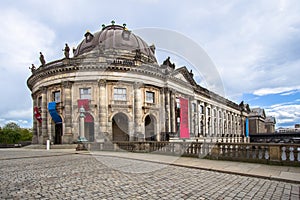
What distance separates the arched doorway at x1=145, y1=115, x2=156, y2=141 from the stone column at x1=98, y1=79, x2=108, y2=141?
24.8 feet

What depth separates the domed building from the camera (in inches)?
1168

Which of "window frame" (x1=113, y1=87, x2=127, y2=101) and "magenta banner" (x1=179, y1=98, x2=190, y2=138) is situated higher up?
"window frame" (x1=113, y1=87, x2=127, y2=101)

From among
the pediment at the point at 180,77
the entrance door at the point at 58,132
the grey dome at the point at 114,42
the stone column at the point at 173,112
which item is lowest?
the entrance door at the point at 58,132

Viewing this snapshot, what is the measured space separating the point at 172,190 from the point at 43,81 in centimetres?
3199

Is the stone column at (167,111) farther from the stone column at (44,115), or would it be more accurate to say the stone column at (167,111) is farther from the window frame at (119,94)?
the stone column at (44,115)

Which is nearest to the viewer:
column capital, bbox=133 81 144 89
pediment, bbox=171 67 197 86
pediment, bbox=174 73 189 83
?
column capital, bbox=133 81 144 89

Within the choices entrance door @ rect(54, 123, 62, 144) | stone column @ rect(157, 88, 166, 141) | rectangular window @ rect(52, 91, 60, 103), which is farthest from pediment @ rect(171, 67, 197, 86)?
entrance door @ rect(54, 123, 62, 144)

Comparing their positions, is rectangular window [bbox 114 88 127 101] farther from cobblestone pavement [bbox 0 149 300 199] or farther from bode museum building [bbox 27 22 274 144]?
Answer: cobblestone pavement [bbox 0 149 300 199]

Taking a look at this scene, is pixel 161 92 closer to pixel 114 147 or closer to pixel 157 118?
pixel 157 118

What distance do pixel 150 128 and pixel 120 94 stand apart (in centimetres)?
792

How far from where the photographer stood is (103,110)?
2955 cm

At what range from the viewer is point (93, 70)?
30109mm

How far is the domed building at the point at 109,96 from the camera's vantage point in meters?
29.7

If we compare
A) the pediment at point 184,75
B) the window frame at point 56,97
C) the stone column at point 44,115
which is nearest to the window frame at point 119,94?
the window frame at point 56,97
